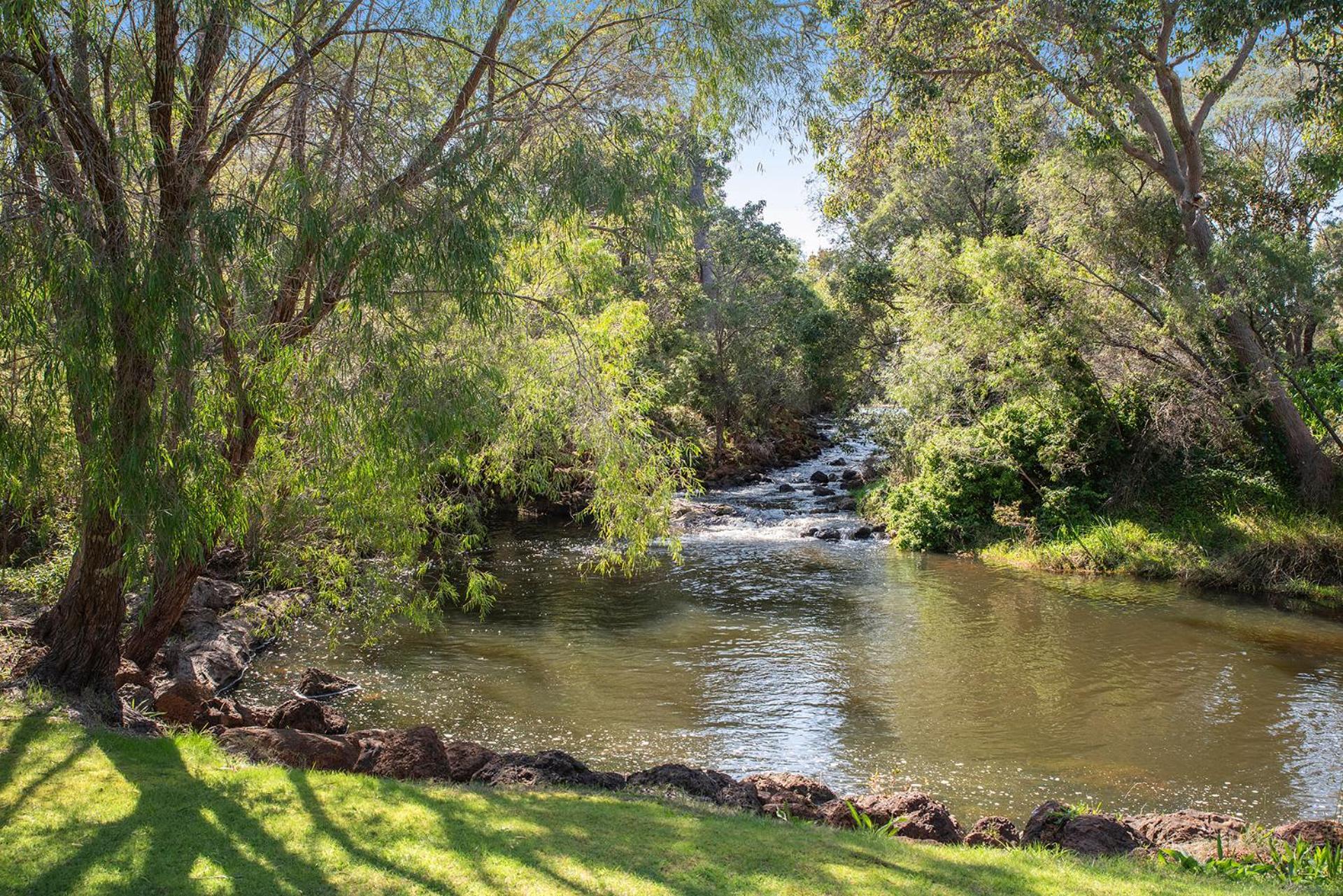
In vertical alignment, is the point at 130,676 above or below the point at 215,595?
below

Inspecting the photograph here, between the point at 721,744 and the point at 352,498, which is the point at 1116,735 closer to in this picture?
the point at 721,744

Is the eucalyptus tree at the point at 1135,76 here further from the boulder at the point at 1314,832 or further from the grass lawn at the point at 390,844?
the grass lawn at the point at 390,844

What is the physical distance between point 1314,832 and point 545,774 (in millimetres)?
6140

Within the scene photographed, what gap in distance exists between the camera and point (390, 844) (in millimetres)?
5770

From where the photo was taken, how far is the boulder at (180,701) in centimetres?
931

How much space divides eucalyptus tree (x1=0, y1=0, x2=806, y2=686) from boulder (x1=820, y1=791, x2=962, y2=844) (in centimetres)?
502

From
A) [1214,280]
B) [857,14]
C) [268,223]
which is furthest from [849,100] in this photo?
[268,223]

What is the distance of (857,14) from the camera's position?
15.7 m

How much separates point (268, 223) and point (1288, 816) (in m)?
10.2

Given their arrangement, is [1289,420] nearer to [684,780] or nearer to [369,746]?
[684,780]

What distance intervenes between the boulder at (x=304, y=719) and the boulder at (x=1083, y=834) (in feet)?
21.8

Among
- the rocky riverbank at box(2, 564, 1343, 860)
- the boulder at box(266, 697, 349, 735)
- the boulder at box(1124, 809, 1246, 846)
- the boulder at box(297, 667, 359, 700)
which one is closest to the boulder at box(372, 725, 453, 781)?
the rocky riverbank at box(2, 564, 1343, 860)

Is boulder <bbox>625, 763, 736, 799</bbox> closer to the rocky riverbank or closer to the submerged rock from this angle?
the rocky riverbank

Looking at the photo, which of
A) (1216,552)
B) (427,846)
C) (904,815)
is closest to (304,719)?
(427,846)
